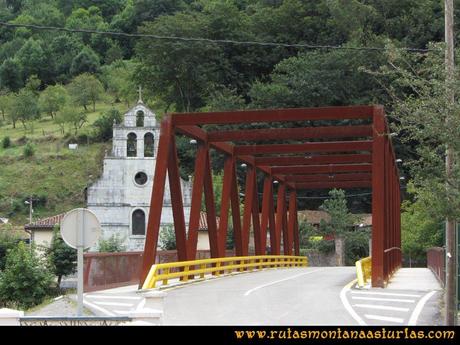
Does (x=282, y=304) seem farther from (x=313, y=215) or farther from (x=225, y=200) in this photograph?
(x=313, y=215)

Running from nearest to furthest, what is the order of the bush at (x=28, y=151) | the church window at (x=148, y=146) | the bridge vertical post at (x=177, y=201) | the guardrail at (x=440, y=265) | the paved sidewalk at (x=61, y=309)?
the paved sidewalk at (x=61, y=309) < the guardrail at (x=440, y=265) < the bridge vertical post at (x=177, y=201) < the church window at (x=148, y=146) < the bush at (x=28, y=151)

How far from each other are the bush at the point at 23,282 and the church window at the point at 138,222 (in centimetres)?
3151

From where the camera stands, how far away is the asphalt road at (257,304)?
16.2 metres

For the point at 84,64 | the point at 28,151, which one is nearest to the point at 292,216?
the point at 28,151

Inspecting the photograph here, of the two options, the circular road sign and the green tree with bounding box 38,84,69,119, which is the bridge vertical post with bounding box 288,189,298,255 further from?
the green tree with bounding box 38,84,69,119

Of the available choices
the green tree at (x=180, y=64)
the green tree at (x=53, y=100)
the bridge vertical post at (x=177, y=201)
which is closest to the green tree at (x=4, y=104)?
the green tree at (x=53, y=100)

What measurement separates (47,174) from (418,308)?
8802cm

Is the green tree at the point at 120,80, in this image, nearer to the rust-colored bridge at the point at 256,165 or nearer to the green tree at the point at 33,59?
the green tree at the point at 33,59

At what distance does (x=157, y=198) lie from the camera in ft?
87.7

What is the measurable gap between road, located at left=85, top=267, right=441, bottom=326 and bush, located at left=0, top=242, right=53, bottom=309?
38.1 feet

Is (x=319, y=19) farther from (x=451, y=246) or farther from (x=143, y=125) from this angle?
(x=451, y=246)

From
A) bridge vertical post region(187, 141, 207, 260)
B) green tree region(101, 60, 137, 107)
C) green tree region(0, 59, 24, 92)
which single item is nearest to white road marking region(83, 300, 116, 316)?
bridge vertical post region(187, 141, 207, 260)

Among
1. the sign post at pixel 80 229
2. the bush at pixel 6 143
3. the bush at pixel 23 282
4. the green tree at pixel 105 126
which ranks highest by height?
the green tree at pixel 105 126

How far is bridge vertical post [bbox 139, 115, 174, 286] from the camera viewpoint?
85.4 feet
